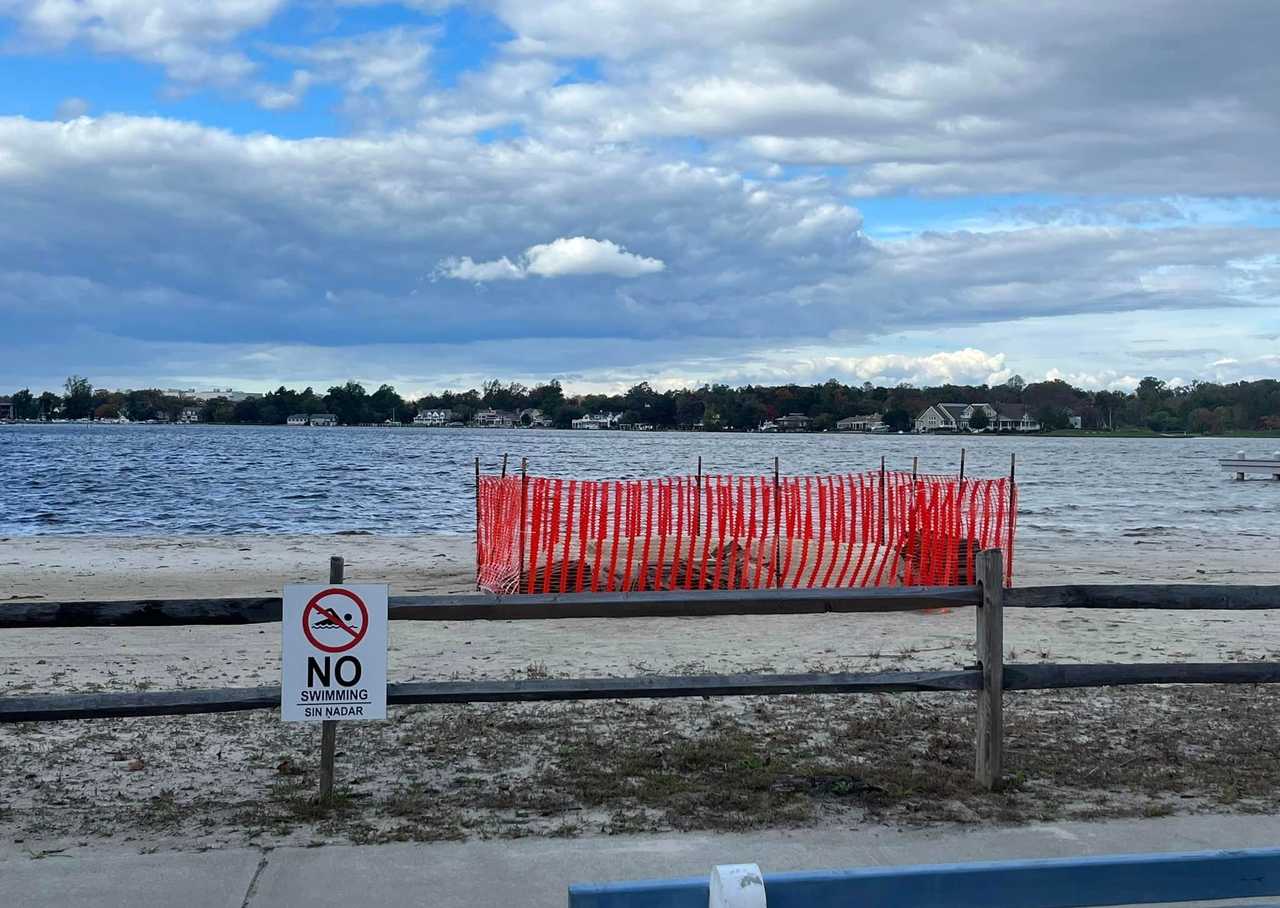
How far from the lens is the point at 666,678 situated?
245 inches

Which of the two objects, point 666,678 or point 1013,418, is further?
point 1013,418

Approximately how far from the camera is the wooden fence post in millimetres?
6312

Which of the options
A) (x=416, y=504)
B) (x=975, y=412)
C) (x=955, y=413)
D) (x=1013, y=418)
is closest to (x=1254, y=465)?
(x=416, y=504)

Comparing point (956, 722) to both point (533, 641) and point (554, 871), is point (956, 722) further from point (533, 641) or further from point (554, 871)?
point (533, 641)

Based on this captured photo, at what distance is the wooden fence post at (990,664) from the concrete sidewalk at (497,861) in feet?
1.97

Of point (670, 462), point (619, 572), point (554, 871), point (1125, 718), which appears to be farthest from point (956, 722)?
point (670, 462)

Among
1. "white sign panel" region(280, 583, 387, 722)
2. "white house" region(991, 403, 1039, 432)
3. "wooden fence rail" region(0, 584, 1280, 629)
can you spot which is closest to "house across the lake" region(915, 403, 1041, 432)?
"white house" region(991, 403, 1039, 432)

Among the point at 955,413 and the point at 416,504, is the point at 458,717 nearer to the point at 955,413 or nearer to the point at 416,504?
the point at 416,504

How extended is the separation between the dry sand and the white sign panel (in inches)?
19.3

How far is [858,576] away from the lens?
55.0ft

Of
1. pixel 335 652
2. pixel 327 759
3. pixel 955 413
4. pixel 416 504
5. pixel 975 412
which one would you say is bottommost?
pixel 416 504

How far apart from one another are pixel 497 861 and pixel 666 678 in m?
1.34

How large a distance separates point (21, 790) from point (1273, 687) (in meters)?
8.03

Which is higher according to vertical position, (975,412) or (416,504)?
(975,412)
